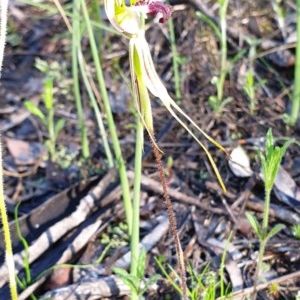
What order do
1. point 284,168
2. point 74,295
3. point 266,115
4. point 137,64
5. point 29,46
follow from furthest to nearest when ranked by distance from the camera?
1. point 29,46
2. point 266,115
3. point 284,168
4. point 74,295
5. point 137,64

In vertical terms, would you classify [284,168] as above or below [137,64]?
below

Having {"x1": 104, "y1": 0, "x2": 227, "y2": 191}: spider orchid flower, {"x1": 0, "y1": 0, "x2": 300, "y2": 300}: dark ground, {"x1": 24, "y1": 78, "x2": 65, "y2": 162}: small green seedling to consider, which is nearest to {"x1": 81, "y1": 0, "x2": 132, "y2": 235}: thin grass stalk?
{"x1": 0, "y1": 0, "x2": 300, "y2": 300}: dark ground

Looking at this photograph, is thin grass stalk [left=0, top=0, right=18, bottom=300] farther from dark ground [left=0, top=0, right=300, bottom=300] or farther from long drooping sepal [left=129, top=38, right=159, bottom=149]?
dark ground [left=0, top=0, right=300, bottom=300]

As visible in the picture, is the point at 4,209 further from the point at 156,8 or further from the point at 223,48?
the point at 223,48

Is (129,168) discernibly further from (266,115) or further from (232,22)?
(232,22)

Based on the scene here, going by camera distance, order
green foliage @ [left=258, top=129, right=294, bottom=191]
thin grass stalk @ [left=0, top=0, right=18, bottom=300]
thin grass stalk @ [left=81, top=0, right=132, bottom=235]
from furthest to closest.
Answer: thin grass stalk @ [left=81, top=0, right=132, bottom=235] → green foliage @ [left=258, top=129, right=294, bottom=191] → thin grass stalk @ [left=0, top=0, right=18, bottom=300]

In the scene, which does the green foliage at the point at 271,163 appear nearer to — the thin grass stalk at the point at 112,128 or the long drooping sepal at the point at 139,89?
the long drooping sepal at the point at 139,89

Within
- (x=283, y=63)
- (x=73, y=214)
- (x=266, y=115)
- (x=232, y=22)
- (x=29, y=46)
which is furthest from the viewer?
(x=29, y=46)

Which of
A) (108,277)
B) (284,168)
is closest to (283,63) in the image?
(284,168)

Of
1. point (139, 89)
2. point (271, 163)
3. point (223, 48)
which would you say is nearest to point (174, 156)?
point (223, 48)
